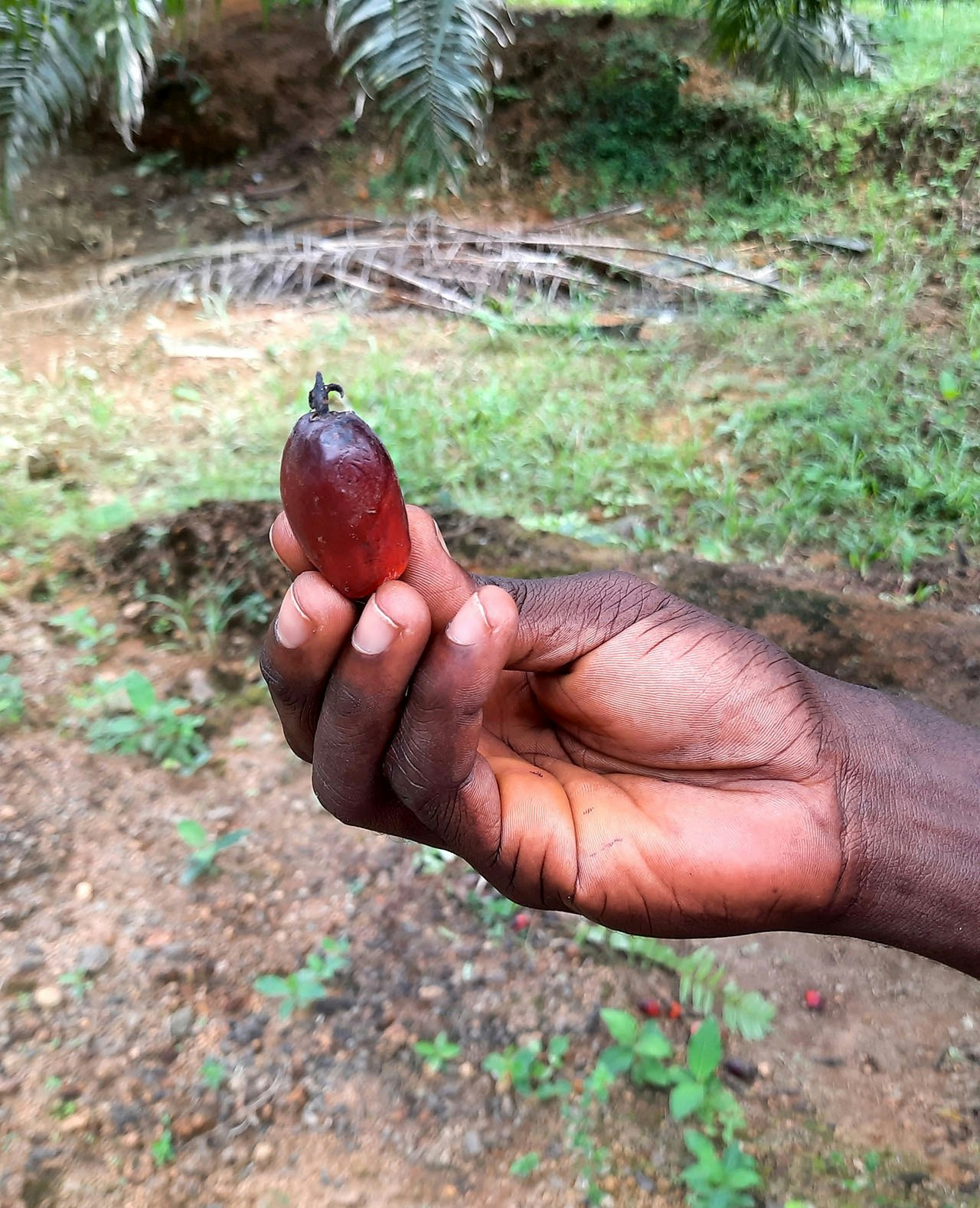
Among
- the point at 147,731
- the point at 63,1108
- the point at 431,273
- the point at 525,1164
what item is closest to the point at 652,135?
the point at 431,273

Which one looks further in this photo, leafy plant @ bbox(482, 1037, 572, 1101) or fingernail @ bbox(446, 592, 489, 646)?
leafy plant @ bbox(482, 1037, 572, 1101)

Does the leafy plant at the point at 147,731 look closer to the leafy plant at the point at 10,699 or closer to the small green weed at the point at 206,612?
the leafy plant at the point at 10,699

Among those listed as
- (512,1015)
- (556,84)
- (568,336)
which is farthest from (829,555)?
(556,84)

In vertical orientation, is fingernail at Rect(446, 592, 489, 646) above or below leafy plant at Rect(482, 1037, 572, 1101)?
above

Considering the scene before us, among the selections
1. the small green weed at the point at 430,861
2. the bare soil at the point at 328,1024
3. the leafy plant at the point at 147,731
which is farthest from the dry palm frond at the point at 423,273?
the small green weed at the point at 430,861

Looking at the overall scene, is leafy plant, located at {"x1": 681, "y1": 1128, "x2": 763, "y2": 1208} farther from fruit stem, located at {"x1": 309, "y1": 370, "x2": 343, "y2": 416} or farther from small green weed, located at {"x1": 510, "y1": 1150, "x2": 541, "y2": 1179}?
fruit stem, located at {"x1": 309, "y1": 370, "x2": 343, "y2": 416}

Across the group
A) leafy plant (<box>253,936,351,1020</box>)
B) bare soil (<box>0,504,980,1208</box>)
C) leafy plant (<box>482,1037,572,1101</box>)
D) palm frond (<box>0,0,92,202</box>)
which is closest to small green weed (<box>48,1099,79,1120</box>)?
bare soil (<box>0,504,980,1208</box>)

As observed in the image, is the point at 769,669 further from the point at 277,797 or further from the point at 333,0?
the point at 333,0
